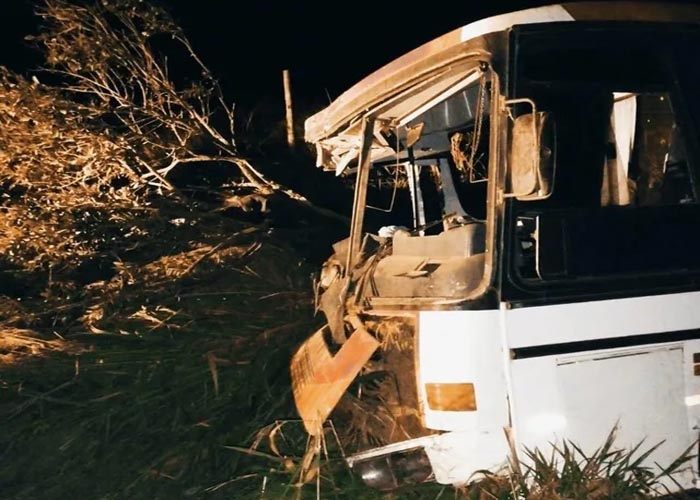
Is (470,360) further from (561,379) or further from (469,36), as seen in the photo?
(469,36)

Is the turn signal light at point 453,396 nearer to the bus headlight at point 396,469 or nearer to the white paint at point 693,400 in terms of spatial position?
the bus headlight at point 396,469

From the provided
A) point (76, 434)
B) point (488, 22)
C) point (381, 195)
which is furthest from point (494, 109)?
point (381, 195)

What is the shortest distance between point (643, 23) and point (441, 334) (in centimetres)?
153

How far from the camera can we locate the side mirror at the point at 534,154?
2.55 m

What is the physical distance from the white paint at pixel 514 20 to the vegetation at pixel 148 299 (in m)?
1.72

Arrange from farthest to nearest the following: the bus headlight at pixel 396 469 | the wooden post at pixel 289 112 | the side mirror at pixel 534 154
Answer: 1. the wooden post at pixel 289 112
2. the bus headlight at pixel 396 469
3. the side mirror at pixel 534 154

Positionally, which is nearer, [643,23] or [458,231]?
[643,23]

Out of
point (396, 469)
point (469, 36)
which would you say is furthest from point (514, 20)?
point (396, 469)

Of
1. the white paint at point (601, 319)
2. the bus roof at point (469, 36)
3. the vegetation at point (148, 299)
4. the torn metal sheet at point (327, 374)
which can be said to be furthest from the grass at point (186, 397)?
the bus roof at point (469, 36)

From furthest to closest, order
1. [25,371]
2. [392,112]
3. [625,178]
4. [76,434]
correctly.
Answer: [25,371]
[76,434]
[392,112]
[625,178]

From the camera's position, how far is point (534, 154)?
257cm

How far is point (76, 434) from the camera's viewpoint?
451 cm

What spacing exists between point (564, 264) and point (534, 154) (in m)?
0.51

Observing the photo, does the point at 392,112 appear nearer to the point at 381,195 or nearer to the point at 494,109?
the point at 494,109
